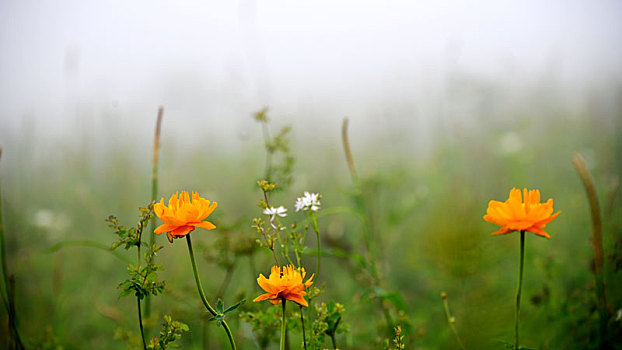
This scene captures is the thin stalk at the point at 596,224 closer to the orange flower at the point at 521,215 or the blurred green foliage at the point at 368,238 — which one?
the blurred green foliage at the point at 368,238

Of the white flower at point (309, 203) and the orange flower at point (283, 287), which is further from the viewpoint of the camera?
the white flower at point (309, 203)

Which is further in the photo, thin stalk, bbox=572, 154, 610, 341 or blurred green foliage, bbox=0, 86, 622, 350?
blurred green foliage, bbox=0, 86, 622, 350

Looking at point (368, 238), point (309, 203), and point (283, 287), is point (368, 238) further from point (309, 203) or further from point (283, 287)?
point (283, 287)

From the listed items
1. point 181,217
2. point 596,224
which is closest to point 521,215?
point 596,224

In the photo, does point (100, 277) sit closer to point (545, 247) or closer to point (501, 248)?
point (501, 248)

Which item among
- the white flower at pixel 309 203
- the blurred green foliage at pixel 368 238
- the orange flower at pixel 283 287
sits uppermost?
the white flower at pixel 309 203

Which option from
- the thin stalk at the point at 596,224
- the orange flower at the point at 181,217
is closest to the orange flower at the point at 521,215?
the thin stalk at the point at 596,224

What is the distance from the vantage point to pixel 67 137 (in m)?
2.50

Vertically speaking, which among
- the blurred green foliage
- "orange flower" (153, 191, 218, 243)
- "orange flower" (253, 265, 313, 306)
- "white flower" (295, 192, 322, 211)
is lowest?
the blurred green foliage

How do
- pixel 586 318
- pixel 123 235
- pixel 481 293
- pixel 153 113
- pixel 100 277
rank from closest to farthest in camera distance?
pixel 123 235 → pixel 586 318 → pixel 481 293 → pixel 100 277 → pixel 153 113

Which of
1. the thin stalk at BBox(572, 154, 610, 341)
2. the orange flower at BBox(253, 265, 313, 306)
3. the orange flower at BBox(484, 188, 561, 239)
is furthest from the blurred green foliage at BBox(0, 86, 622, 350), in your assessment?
the orange flower at BBox(484, 188, 561, 239)

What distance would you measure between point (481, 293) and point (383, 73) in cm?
183

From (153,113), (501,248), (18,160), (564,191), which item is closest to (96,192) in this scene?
(18,160)

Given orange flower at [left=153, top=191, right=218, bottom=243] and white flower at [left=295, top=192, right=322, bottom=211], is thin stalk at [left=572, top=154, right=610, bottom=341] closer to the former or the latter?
white flower at [left=295, top=192, right=322, bottom=211]
